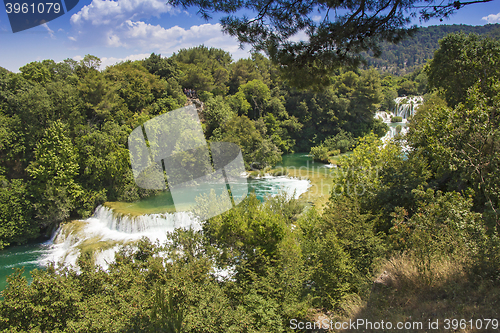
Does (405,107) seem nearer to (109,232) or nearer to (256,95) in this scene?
(256,95)

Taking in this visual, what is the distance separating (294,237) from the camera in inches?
383

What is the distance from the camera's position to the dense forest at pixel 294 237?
18.0ft

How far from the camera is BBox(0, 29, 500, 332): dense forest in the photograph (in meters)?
5.50

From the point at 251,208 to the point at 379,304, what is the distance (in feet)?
17.2

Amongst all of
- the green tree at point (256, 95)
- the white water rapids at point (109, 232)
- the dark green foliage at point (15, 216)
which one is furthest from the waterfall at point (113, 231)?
the green tree at point (256, 95)

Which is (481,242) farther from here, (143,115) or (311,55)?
(143,115)

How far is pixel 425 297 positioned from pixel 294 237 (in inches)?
197

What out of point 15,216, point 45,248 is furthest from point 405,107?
point 15,216

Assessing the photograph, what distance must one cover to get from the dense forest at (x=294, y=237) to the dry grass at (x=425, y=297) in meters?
0.03

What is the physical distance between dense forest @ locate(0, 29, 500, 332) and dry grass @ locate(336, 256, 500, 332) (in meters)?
0.03

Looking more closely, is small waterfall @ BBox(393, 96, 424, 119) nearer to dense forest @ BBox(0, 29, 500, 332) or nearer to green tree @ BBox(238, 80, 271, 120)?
green tree @ BBox(238, 80, 271, 120)

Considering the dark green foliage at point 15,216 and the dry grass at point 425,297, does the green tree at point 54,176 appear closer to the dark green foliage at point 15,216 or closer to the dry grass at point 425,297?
the dark green foliage at point 15,216

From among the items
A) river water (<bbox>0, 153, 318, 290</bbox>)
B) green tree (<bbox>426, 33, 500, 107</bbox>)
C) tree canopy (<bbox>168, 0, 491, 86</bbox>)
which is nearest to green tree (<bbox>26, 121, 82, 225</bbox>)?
river water (<bbox>0, 153, 318, 290</bbox>)

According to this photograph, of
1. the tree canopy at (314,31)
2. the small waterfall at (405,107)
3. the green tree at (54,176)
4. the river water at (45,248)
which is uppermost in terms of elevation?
the small waterfall at (405,107)
